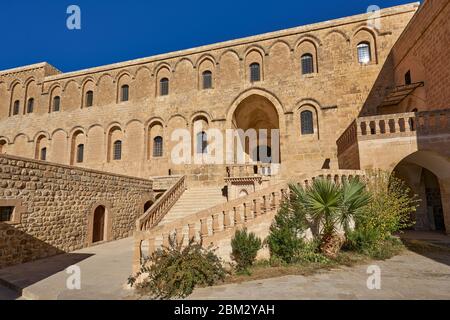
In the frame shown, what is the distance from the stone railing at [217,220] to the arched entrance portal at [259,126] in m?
10.9

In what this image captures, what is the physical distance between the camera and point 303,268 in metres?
6.91

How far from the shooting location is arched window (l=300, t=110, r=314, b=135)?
1730cm

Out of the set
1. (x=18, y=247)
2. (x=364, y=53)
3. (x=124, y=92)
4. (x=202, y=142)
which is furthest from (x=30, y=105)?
(x=364, y=53)

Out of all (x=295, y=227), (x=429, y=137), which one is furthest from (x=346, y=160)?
(x=295, y=227)

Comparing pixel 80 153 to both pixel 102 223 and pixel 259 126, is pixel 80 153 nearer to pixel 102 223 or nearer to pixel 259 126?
pixel 102 223

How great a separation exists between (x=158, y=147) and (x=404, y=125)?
16009 millimetres

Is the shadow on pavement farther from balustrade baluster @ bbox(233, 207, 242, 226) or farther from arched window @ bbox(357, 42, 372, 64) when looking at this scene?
arched window @ bbox(357, 42, 372, 64)

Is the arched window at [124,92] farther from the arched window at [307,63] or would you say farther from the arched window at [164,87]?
the arched window at [307,63]

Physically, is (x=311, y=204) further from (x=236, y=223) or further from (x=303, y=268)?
(x=236, y=223)

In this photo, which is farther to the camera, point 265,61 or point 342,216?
point 265,61

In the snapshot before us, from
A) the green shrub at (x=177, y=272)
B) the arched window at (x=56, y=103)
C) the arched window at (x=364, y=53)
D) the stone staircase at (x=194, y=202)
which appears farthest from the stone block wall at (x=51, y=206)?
the arched window at (x=364, y=53)

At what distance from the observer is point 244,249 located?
22.9 feet

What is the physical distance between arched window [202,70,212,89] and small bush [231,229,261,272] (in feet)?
49.2

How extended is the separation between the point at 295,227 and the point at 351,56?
13.8 metres
